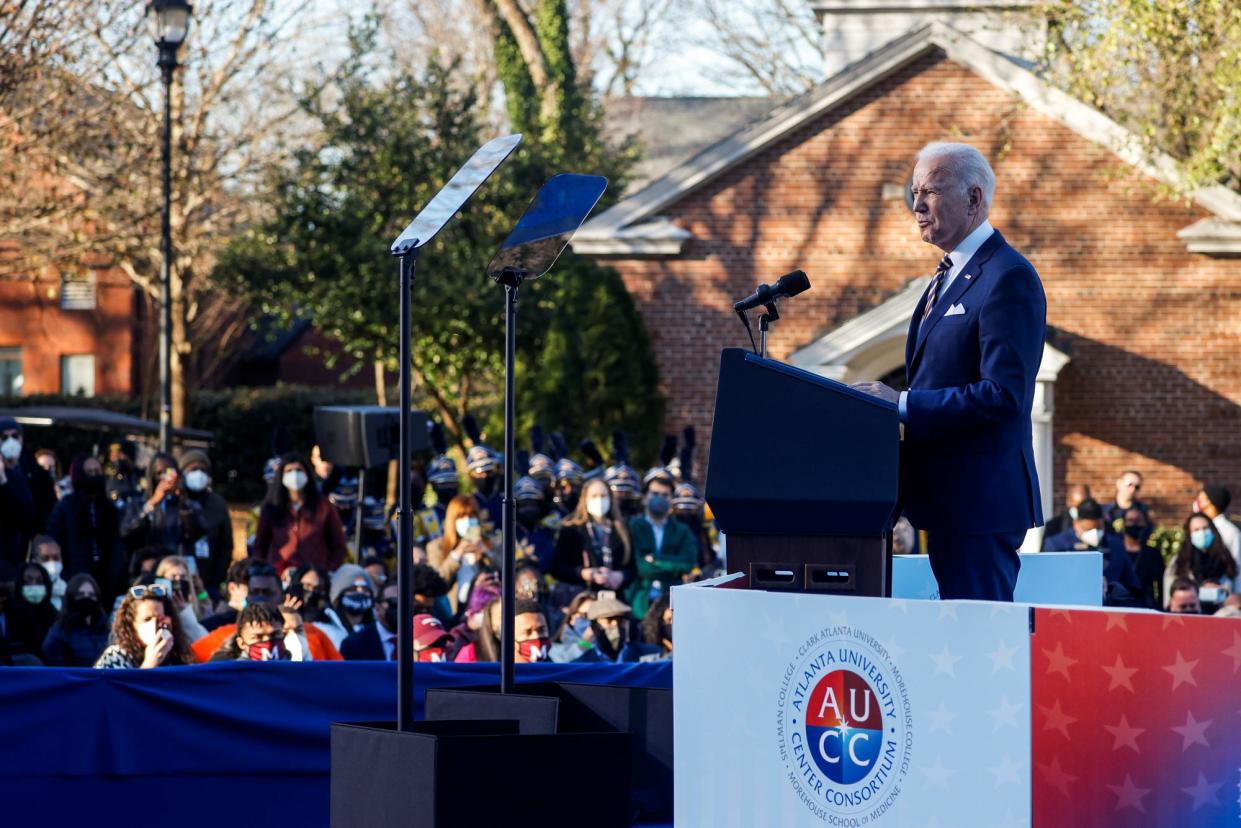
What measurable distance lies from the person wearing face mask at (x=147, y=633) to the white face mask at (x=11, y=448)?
4663 millimetres

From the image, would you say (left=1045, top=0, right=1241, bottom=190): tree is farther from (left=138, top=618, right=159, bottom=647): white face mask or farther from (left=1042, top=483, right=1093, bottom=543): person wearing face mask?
(left=138, top=618, right=159, bottom=647): white face mask

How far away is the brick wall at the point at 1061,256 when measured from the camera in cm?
2172

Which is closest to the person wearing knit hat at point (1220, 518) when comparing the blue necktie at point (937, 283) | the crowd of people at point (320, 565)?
the crowd of people at point (320, 565)

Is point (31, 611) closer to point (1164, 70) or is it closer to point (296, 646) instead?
point (296, 646)

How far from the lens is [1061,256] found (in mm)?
21844

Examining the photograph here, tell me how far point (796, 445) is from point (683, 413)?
60.2ft

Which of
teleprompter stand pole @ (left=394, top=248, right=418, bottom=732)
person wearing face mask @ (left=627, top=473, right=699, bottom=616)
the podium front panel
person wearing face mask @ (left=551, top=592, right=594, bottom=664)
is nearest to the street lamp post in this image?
person wearing face mask @ (left=627, top=473, right=699, bottom=616)

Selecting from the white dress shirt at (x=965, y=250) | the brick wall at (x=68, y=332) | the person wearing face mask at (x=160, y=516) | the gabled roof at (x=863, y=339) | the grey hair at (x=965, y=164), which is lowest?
the person wearing face mask at (x=160, y=516)

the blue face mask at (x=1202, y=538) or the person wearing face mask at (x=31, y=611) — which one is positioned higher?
the blue face mask at (x=1202, y=538)

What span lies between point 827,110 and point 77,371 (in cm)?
2479

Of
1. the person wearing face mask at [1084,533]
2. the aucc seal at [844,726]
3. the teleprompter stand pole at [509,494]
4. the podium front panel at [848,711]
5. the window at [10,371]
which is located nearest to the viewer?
the podium front panel at [848,711]

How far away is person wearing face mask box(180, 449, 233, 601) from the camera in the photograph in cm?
1268

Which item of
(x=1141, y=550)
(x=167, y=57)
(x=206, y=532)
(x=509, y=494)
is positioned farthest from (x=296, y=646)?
(x=167, y=57)

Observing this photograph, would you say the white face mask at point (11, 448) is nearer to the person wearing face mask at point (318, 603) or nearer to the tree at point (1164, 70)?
the person wearing face mask at point (318, 603)
